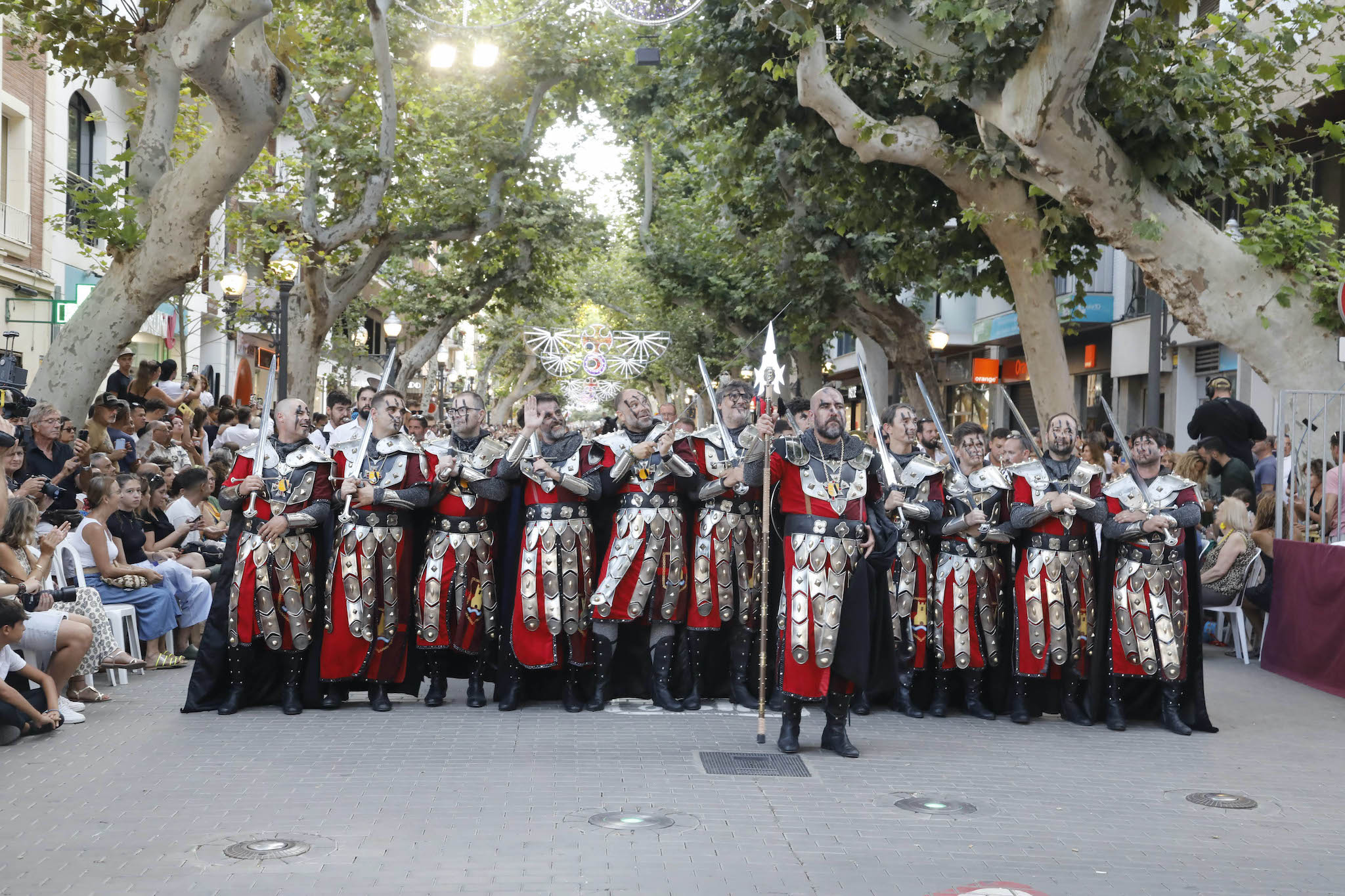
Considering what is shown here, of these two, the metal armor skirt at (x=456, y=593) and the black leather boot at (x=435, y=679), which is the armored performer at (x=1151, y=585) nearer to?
the metal armor skirt at (x=456, y=593)

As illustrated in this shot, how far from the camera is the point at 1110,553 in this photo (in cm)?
926

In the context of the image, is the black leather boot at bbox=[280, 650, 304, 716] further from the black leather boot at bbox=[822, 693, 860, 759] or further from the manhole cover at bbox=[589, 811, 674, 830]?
the black leather boot at bbox=[822, 693, 860, 759]

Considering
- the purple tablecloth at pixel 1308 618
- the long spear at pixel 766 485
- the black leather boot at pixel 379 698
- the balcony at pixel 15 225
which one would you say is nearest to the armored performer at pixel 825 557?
the long spear at pixel 766 485

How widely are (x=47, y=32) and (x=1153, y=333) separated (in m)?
13.2

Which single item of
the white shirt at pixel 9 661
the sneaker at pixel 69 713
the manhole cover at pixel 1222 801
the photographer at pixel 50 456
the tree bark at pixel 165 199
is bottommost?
the manhole cover at pixel 1222 801

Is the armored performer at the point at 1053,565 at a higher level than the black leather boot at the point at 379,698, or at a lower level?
higher

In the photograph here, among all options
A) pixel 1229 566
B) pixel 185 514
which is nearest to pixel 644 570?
pixel 185 514

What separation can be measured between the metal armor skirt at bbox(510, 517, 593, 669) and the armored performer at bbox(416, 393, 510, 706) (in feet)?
0.85

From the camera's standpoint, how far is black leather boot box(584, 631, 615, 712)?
365 inches

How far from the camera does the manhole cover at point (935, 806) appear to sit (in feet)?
21.8

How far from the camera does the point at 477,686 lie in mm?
9391

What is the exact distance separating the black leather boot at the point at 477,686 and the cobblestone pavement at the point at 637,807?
0.14 meters

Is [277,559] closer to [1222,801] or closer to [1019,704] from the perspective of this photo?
[1019,704]

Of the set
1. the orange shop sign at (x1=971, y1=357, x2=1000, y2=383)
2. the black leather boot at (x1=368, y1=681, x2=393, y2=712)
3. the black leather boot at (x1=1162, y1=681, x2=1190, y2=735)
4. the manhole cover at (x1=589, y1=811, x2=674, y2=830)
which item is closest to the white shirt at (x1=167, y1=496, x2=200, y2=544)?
the black leather boot at (x1=368, y1=681, x2=393, y2=712)
